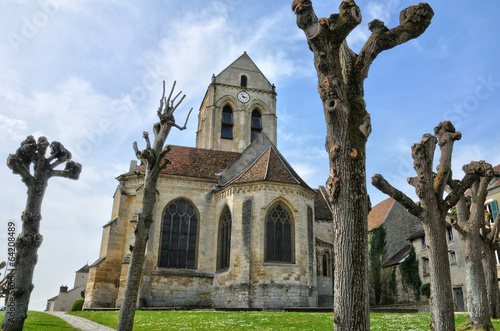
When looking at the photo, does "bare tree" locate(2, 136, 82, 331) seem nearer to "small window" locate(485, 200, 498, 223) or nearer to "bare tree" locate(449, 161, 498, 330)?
"bare tree" locate(449, 161, 498, 330)

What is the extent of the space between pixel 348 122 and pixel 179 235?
17931 mm

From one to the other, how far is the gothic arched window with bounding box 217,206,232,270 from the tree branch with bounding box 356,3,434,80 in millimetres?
16053

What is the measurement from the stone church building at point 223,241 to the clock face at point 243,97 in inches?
432

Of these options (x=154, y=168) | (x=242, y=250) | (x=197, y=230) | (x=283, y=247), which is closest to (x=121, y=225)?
(x=197, y=230)

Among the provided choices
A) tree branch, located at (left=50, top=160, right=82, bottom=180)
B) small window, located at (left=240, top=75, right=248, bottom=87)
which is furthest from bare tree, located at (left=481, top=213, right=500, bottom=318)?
small window, located at (left=240, top=75, right=248, bottom=87)

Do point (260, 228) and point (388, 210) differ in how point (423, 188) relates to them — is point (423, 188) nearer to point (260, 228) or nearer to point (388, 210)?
point (260, 228)

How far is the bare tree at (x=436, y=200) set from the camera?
26.9ft

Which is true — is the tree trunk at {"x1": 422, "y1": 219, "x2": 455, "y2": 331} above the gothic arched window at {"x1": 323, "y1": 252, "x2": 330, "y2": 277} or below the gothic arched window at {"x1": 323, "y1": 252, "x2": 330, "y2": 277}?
below

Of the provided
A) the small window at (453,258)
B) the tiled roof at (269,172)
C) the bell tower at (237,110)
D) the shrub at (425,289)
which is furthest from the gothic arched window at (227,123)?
the small window at (453,258)

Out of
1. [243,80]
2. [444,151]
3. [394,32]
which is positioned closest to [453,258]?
[444,151]

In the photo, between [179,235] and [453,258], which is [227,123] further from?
[453,258]

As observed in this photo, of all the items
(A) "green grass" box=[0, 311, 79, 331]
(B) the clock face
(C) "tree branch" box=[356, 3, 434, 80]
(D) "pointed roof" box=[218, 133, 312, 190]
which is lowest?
(A) "green grass" box=[0, 311, 79, 331]

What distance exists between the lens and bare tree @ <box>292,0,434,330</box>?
5.24 m

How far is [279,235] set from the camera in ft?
67.3
